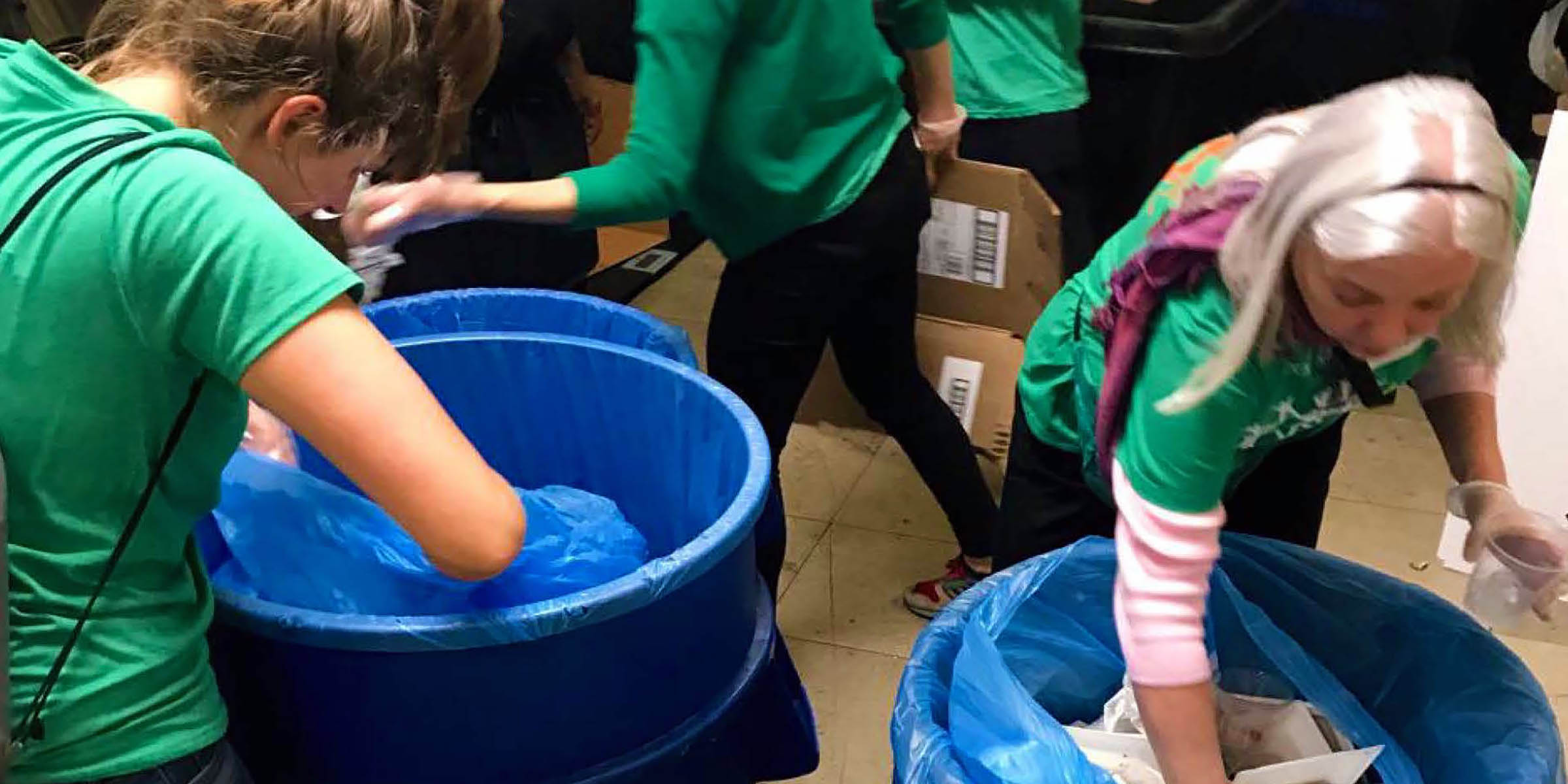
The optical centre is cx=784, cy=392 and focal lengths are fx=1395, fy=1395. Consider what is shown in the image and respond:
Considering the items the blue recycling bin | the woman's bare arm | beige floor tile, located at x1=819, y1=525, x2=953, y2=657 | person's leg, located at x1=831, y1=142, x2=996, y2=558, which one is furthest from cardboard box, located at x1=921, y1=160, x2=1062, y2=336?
the woman's bare arm

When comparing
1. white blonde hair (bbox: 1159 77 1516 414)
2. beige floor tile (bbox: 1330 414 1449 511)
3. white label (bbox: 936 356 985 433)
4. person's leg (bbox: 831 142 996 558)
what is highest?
white blonde hair (bbox: 1159 77 1516 414)

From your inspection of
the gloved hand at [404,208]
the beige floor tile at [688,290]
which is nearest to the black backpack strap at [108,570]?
the gloved hand at [404,208]

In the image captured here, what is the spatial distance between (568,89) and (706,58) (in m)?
0.76

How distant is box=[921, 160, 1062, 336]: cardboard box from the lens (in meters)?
1.93

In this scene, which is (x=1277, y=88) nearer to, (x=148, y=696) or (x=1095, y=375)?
(x=1095, y=375)

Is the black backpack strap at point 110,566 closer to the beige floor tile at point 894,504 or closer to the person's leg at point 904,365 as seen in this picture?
the person's leg at point 904,365

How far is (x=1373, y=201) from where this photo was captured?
801mm

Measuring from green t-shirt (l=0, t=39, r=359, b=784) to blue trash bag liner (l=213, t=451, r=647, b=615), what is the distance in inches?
8.0

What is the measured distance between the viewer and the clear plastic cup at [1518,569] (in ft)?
3.43

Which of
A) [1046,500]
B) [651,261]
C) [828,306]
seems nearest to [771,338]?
[828,306]

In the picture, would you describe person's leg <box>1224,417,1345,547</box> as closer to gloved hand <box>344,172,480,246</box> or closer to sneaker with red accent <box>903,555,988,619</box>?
sneaker with red accent <box>903,555,988,619</box>

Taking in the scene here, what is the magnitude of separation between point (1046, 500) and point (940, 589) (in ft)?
2.24

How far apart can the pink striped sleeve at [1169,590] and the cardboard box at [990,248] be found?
1053mm

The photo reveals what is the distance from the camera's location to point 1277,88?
8.29ft
